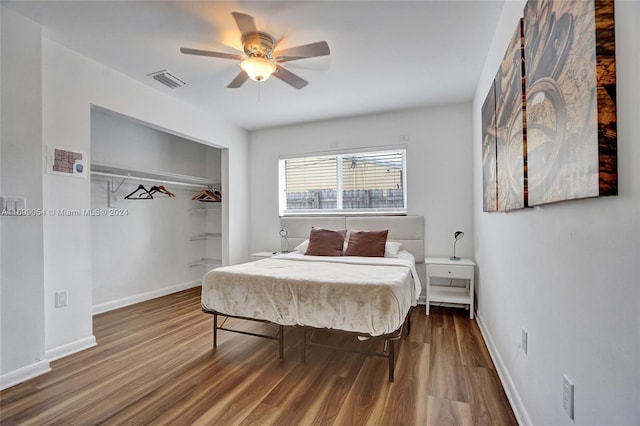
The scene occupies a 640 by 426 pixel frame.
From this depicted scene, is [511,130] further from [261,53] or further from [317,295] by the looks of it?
[261,53]

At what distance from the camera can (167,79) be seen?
3176mm

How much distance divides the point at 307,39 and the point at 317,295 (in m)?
2.08

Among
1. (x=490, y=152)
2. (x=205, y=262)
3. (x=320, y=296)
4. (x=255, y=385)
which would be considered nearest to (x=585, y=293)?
(x=320, y=296)

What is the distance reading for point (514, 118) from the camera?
1.66 metres

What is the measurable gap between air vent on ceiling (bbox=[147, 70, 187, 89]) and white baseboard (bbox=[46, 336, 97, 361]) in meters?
2.62

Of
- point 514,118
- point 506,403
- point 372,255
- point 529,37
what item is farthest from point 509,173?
point 372,255

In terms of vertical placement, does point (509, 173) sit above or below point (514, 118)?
below

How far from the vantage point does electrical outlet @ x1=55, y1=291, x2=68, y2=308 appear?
8.27 feet

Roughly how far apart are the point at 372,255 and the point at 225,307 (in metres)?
1.78

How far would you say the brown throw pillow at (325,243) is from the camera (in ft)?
12.1

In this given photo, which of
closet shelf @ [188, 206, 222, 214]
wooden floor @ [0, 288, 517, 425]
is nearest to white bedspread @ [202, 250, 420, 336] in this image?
wooden floor @ [0, 288, 517, 425]

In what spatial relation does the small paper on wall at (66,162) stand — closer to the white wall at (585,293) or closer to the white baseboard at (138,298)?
the white baseboard at (138,298)

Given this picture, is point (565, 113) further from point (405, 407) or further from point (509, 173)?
point (405, 407)

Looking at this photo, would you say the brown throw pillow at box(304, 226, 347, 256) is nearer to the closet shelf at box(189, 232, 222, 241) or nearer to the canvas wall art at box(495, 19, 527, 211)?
the canvas wall art at box(495, 19, 527, 211)
